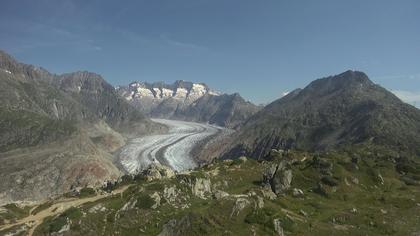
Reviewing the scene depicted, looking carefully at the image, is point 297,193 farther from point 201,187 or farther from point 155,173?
point 155,173

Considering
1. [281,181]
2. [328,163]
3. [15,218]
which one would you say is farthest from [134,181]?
[328,163]

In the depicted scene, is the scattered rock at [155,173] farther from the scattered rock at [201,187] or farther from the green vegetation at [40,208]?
the green vegetation at [40,208]

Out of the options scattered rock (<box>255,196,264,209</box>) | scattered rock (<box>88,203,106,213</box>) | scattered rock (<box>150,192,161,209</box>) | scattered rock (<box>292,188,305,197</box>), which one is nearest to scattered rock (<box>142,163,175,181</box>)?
scattered rock (<box>150,192,161,209</box>)

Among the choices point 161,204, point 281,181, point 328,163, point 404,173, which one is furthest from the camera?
point 404,173

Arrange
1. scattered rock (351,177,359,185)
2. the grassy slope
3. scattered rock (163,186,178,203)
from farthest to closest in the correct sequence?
1. scattered rock (351,177,359,185)
2. scattered rock (163,186,178,203)
3. the grassy slope

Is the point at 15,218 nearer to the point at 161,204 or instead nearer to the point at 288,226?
the point at 161,204

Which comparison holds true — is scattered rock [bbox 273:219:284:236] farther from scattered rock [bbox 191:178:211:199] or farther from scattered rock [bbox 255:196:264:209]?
→ scattered rock [bbox 191:178:211:199]

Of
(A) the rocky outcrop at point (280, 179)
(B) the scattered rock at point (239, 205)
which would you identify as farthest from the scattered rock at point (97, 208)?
(A) the rocky outcrop at point (280, 179)

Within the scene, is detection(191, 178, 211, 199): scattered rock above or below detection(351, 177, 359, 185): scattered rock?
below

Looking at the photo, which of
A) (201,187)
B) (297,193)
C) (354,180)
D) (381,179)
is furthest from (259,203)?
(381,179)
